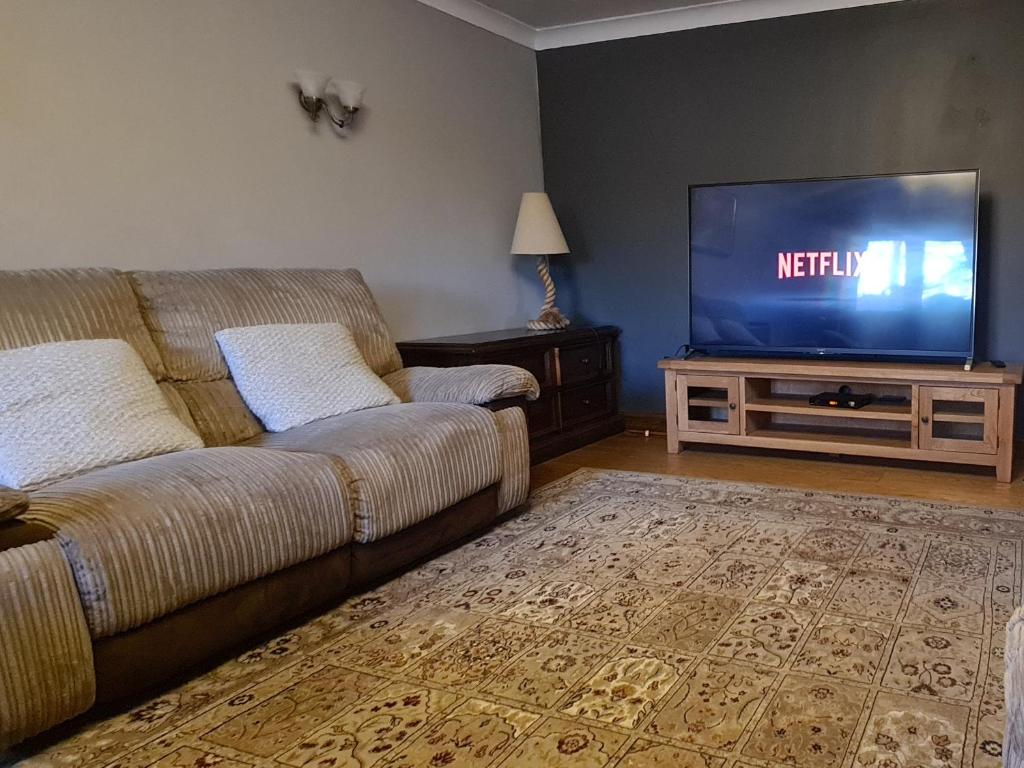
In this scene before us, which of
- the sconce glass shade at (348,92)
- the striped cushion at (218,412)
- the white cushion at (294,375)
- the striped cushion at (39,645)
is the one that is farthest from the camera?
the sconce glass shade at (348,92)

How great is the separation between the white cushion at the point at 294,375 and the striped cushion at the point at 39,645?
3.37ft

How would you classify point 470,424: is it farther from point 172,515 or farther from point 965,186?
point 965,186

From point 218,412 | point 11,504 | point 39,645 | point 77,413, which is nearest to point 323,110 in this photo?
point 218,412

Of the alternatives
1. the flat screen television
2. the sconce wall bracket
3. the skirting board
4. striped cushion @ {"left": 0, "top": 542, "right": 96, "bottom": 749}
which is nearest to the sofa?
striped cushion @ {"left": 0, "top": 542, "right": 96, "bottom": 749}

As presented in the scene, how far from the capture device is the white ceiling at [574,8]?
3980 mm

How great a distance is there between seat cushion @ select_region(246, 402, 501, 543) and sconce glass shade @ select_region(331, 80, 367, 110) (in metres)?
1.37

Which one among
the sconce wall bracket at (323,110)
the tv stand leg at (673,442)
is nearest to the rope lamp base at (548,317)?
the tv stand leg at (673,442)

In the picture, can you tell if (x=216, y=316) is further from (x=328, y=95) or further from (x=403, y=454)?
(x=328, y=95)

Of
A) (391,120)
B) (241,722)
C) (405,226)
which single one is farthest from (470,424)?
(391,120)

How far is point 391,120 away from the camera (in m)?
3.63

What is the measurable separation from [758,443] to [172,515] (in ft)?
8.63

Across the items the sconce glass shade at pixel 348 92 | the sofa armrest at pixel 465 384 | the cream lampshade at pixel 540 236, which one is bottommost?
the sofa armrest at pixel 465 384

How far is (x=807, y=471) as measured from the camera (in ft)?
11.3

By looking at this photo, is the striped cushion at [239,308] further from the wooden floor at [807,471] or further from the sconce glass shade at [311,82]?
the wooden floor at [807,471]
